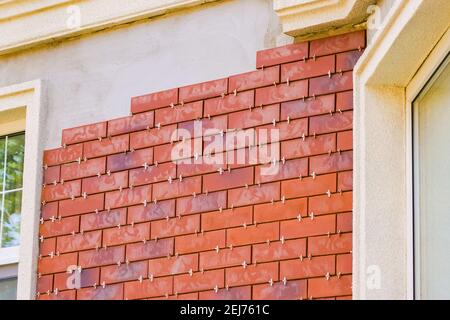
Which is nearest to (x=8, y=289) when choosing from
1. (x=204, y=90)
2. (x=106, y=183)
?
(x=106, y=183)

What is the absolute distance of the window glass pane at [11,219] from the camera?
880 cm

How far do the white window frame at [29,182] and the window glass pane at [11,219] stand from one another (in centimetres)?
6

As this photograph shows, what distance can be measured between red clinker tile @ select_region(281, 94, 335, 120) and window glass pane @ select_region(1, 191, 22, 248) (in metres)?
1.73

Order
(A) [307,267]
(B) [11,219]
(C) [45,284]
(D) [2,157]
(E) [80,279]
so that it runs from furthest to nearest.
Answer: (D) [2,157], (B) [11,219], (C) [45,284], (E) [80,279], (A) [307,267]

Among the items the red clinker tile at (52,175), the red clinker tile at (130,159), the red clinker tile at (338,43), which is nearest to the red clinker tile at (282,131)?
the red clinker tile at (338,43)

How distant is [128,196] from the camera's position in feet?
27.1

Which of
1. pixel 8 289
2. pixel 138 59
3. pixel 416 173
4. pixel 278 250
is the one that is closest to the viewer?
pixel 416 173

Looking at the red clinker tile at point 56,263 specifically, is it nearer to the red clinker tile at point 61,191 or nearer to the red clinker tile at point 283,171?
the red clinker tile at point 61,191

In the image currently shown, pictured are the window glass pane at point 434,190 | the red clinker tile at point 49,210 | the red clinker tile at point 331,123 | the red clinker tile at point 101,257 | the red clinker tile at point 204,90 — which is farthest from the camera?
the red clinker tile at point 49,210

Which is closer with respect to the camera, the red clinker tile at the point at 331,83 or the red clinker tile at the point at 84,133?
the red clinker tile at the point at 331,83

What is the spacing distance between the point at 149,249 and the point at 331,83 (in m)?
1.20

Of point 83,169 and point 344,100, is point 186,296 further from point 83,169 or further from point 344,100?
point 344,100

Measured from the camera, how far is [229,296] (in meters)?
7.66

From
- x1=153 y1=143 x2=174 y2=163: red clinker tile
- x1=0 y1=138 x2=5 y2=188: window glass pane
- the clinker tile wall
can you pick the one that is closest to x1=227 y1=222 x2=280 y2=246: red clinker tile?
the clinker tile wall
